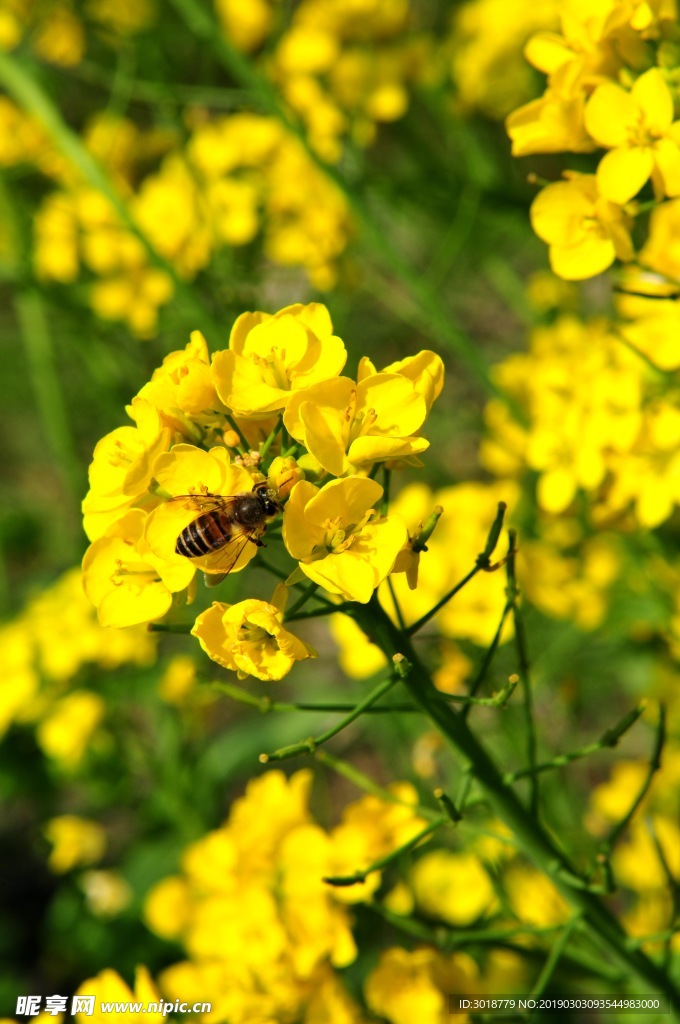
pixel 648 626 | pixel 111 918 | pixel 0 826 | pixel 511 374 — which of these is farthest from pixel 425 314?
pixel 0 826

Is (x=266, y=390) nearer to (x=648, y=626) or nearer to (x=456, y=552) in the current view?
(x=456, y=552)

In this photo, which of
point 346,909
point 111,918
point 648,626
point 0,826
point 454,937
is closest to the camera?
point 454,937

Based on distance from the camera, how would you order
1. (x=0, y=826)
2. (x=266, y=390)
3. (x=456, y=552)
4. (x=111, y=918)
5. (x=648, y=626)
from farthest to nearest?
(x=0, y=826) < (x=111, y=918) < (x=648, y=626) < (x=456, y=552) < (x=266, y=390)

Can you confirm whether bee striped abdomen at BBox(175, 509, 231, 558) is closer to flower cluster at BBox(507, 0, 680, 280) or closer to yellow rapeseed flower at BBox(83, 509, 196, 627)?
yellow rapeseed flower at BBox(83, 509, 196, 627)

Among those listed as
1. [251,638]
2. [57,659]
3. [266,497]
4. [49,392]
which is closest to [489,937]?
[251,638]

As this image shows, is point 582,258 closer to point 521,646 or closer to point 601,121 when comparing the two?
point 601,121

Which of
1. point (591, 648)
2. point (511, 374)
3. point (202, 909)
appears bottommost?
point (591, 648)

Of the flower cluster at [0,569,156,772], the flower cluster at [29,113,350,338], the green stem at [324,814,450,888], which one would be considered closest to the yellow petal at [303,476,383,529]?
the green stem at [324,814,450,888]
